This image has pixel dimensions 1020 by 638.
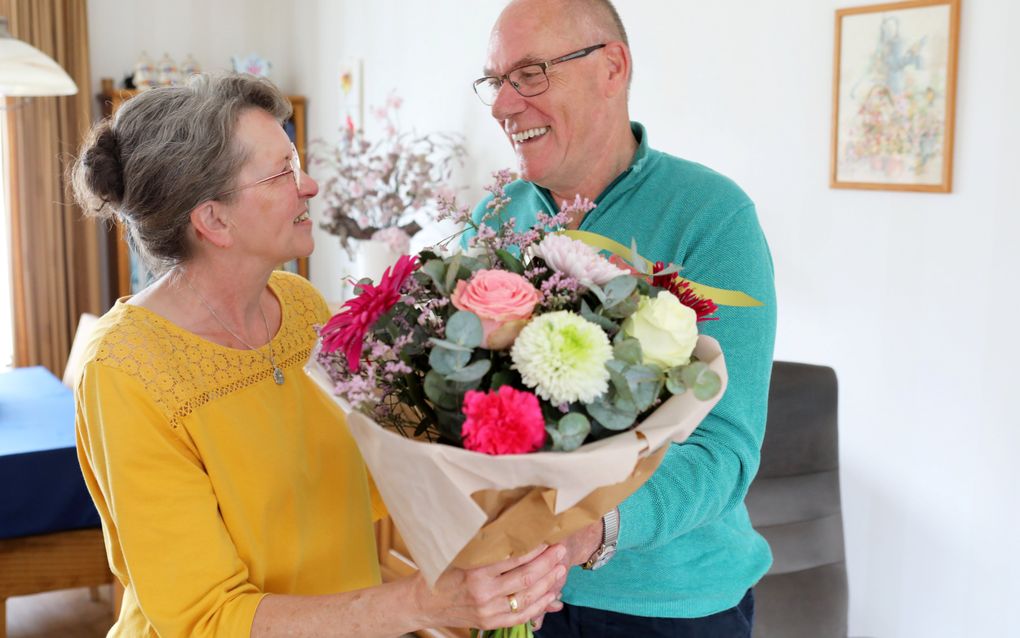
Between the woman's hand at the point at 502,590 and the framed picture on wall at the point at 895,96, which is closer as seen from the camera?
the woman's hand at the point at 502,590

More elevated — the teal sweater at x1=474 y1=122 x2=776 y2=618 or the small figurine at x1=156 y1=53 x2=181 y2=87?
the small figurine at x1=156 y1=53 x2=181 y2=87

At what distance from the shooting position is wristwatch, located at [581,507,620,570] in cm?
126

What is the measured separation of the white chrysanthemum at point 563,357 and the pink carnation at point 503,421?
0.02m

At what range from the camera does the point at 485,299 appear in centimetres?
99

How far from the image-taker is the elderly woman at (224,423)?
1.32 meters

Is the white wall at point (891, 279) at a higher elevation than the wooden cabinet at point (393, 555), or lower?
higher

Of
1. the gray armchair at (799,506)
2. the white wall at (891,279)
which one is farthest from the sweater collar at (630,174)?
the white wall at (891,279)

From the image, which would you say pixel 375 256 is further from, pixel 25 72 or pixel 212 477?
pixel 212 477

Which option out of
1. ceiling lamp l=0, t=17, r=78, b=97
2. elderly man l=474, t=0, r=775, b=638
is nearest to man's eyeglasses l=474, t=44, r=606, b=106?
elderly man l=474, t=0, r=775, b=638

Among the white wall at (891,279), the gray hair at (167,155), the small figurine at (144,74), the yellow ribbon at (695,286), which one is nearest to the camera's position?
the yellow ribbon at (695,286)

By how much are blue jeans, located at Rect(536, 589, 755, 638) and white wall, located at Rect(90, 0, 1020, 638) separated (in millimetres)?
1227

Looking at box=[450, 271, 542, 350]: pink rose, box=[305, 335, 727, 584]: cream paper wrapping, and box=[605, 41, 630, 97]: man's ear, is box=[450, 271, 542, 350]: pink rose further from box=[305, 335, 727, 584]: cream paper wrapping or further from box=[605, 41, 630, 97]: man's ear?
box=[605, 41, 630, 97]: man's ear

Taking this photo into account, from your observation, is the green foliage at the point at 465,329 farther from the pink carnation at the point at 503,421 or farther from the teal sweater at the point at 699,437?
the teal sweater at the point at 699,437

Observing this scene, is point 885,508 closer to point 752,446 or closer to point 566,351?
point 752,446
